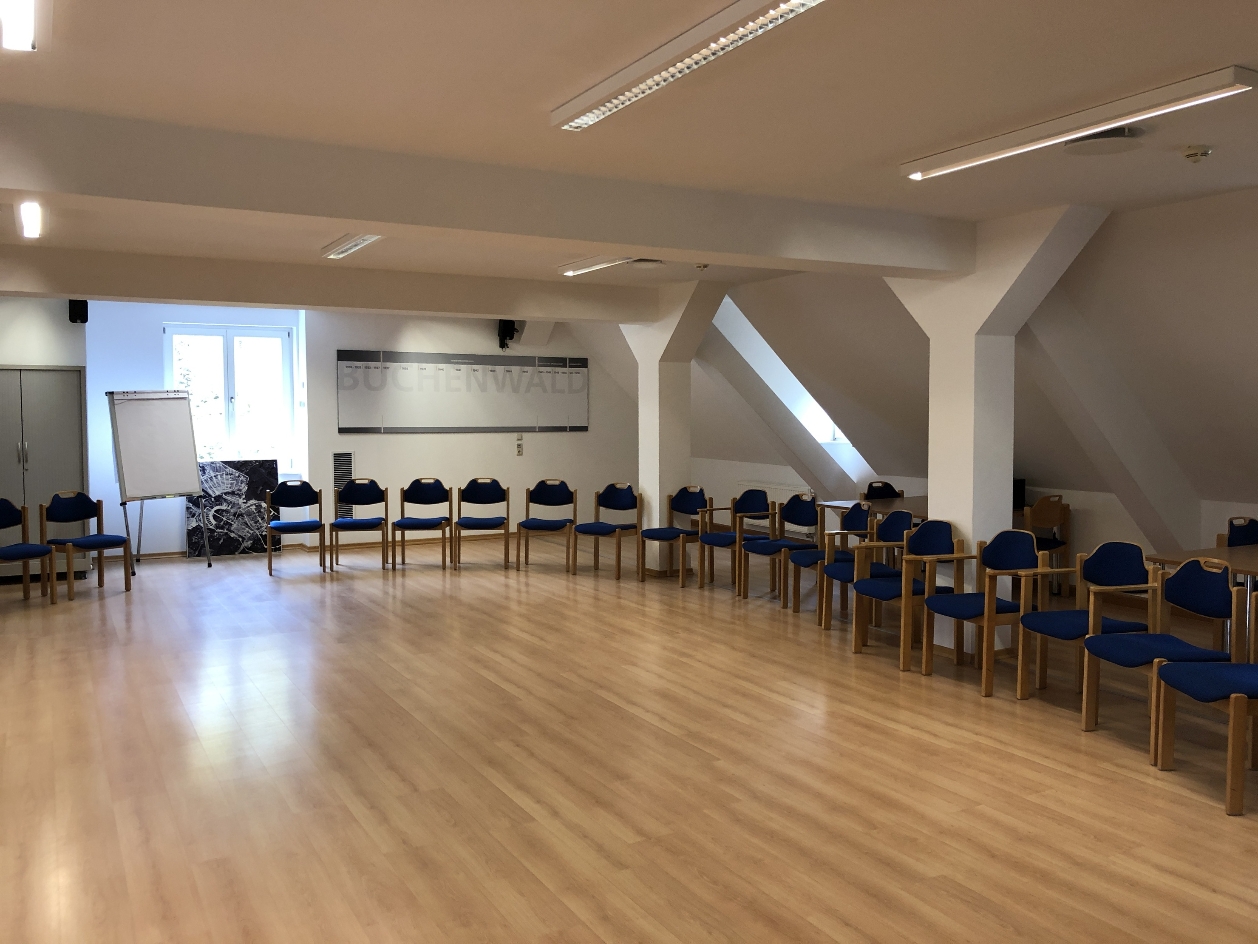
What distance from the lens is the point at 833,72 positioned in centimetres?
366

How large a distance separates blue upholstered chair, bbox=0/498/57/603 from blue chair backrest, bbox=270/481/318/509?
2157 millimetres

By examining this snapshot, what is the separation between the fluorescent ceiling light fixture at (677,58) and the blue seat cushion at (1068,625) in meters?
3.56

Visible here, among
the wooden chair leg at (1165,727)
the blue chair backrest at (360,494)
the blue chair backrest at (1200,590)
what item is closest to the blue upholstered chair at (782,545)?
the blue chair backrest at (1200,590)

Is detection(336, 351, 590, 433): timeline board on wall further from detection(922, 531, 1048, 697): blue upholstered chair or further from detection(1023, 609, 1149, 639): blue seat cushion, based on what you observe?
detection(1023, 609, 1149, 639): blue seat cushion

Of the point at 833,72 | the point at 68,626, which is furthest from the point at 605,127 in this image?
the point at 68,626

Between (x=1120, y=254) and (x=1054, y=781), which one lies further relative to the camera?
(x=1120, y=254)

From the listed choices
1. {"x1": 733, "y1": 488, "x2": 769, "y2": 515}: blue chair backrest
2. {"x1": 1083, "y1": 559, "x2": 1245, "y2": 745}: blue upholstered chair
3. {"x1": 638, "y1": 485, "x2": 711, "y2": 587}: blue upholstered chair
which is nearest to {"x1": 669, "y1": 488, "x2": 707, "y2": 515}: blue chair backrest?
{"x1": 638, "y1": 485, "x2": 711, "y2": 587}: blue upholstered chair

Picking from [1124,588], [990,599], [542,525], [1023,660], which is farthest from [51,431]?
[1124,588]

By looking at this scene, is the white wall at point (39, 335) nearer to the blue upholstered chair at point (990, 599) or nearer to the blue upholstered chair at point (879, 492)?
the blue upholstered chair at point (879, 492)

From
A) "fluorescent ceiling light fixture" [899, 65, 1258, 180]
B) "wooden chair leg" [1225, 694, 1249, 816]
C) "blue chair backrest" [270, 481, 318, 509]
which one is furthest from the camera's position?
"blue chair backrest" [270, 481, 318, 509]

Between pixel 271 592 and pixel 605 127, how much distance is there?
20.2 feet

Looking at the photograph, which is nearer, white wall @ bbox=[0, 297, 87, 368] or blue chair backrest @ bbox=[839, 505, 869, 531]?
blue chair backrest @ bbox=[839, 505, 869, 531]

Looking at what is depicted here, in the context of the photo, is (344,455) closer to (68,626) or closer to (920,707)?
(68,626)

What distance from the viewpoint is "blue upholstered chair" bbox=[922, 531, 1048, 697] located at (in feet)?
18.7
